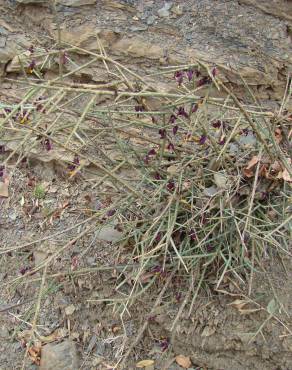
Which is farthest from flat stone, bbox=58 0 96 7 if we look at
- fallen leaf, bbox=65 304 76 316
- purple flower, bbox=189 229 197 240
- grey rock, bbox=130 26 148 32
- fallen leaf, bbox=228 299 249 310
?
fallen leaf, bbox=228 299 249 310

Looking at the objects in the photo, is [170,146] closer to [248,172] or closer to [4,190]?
[248,172]

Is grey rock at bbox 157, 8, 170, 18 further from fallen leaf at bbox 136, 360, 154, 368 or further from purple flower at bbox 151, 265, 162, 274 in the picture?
fallen leaf at bbox 136, 360, 154, 368

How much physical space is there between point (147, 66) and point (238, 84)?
429 mm

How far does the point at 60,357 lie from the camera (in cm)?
233

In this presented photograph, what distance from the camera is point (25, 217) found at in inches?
106

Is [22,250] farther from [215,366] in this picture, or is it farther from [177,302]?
[215,366]

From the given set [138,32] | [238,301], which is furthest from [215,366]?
[138,32]

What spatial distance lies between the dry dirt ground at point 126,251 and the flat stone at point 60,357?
47mm

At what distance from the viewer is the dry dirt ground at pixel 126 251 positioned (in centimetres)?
229

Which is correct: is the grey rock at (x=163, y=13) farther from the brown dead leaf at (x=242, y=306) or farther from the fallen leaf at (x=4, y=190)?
the brown dead leaf at (x=242, y=306)

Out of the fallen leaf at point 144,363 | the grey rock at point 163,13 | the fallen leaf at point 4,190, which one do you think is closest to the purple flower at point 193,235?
the fallen leaf at point 144,363

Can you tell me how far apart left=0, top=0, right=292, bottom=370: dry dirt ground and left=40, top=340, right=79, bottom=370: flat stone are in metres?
0.05

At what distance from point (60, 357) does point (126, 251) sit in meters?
0.49

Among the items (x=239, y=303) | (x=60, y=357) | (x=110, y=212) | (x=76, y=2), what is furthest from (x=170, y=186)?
(x=76, y=2)
